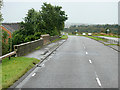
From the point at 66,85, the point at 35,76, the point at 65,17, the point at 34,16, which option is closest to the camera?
the point at 66,85

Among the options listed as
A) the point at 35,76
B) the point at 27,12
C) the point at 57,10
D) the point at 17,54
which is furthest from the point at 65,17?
the point at 35,76

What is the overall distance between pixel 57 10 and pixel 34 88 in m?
58.4

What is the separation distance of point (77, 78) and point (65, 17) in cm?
5489

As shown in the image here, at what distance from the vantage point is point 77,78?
10469 millimetres

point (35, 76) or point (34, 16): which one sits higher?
point (34, 16)

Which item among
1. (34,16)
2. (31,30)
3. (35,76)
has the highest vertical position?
(34,16)

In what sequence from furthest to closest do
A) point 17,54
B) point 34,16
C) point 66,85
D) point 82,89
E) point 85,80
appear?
point 34,16 → point 17,54 → point 85,80 → point 66,85 → point 82,89

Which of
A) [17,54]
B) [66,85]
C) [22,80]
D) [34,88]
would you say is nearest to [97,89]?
[66,85]

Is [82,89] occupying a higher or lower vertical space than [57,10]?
lower

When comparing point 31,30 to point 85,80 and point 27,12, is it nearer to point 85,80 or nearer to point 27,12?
point 27,12

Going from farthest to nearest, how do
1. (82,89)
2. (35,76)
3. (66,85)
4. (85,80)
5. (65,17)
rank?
(65,17)
(35,76)
(85,80)
(66,85)
(82,89)

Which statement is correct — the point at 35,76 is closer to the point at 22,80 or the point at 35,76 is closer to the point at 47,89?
the point at 22,80

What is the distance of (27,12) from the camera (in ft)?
185

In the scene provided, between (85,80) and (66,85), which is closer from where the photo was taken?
(66,85)
